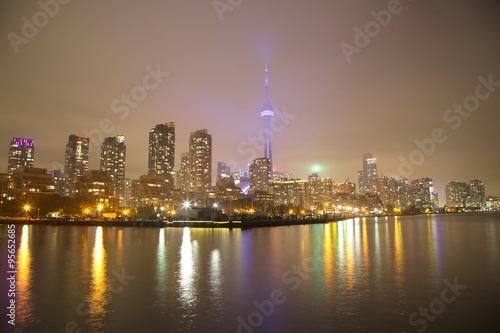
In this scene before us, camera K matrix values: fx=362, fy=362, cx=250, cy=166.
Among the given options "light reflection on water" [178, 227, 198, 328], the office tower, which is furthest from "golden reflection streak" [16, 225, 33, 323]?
the office tower

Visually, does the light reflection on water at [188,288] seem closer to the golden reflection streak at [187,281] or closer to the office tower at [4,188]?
the golden reflection streak at [187,281]

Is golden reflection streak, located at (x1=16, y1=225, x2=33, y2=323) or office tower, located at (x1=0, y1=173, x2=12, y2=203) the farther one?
office tower, located at (x1=0, y1=173, x2=12, y2=203)

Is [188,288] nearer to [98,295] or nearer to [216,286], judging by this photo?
[216,286]

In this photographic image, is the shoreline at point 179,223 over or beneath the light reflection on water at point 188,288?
beneath

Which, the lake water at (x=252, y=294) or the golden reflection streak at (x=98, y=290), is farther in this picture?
the golden reflection streak at (x=98, y=290)

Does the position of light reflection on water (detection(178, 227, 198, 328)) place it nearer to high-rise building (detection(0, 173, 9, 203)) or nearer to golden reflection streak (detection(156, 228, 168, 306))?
golden reflection streak (detection(156, 228, 168, 306))

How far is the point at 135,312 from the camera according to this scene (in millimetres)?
16719

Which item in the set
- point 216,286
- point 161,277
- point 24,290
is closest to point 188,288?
point 216,286

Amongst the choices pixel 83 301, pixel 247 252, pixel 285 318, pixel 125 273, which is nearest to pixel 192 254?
pixel 247 252

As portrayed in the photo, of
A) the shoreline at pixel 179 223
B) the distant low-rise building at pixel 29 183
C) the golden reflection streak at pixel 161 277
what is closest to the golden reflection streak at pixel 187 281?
the golden reflection streak at pixel 161 277

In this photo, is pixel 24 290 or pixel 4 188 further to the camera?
pixel 4 188

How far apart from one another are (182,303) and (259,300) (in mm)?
3975

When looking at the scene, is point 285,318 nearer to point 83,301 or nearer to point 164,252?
point 83,301

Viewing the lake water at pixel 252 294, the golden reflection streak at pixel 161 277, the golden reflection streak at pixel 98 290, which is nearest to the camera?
the lake water at pixel 252 294
